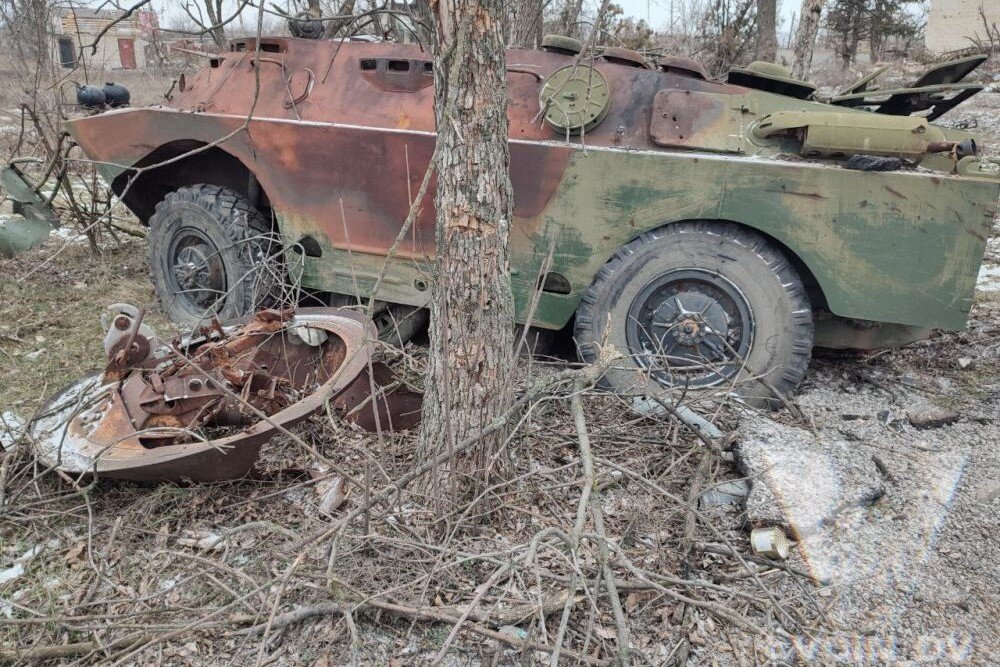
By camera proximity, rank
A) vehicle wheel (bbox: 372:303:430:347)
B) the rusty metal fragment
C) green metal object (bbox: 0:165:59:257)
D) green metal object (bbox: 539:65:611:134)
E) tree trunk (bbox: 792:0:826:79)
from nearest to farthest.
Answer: the rusty metal fragment < green metal object (bbox: 539:65:611:134) < vehicle wheel (bbox: 372:303:430:347) < green metal object (bbox: 0:165:59:257) < tree trunk (bbox: 792:0:826:79)

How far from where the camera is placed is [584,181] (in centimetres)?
399

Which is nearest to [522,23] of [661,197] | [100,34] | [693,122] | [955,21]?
[693,122]

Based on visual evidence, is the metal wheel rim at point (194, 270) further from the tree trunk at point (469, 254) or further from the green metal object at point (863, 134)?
the green metal object at point (863, 134)

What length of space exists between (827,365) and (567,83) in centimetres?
220

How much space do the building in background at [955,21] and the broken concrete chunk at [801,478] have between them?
20318 millimetres

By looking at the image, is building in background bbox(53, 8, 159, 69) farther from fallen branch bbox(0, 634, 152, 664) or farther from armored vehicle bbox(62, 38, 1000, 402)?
fallen branch bbox(0, 634, 152, 664)

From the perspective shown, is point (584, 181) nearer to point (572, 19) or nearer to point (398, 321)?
point (572, 19)

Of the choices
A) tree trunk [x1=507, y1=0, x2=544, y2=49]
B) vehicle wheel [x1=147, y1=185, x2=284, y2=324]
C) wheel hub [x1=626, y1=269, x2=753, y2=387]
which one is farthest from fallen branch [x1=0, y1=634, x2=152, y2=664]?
tree trunk [x1=507, y1=0, x2=544, y2=49]

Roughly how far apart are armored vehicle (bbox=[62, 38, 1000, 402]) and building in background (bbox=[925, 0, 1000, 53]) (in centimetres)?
1876

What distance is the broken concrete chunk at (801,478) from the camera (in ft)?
9.30

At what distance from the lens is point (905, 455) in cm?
322

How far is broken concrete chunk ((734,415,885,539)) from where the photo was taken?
2834 mm

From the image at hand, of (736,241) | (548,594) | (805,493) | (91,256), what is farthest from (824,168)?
(91,256)

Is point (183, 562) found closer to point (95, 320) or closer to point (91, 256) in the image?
point (95, 320)
